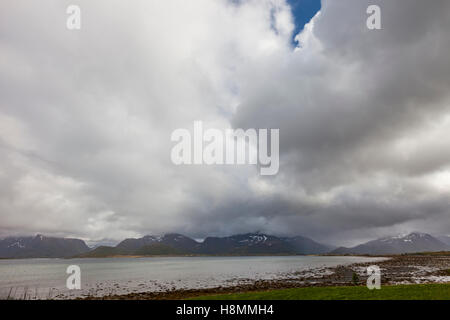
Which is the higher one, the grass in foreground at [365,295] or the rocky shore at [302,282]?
the grass in foreground at [365,295]

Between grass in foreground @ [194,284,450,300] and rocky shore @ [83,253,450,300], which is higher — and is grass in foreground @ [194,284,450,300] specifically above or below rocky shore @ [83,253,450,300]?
above

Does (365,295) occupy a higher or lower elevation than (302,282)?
higher

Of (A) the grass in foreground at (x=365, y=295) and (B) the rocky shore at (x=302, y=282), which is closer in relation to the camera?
(A) the grass in foreground at (x=365, y=295)

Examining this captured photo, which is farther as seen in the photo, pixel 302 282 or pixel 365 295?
pixel 302 282

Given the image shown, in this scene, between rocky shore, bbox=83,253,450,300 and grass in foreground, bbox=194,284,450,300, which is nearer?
grass in foreground, bbox=194,284,450,300
